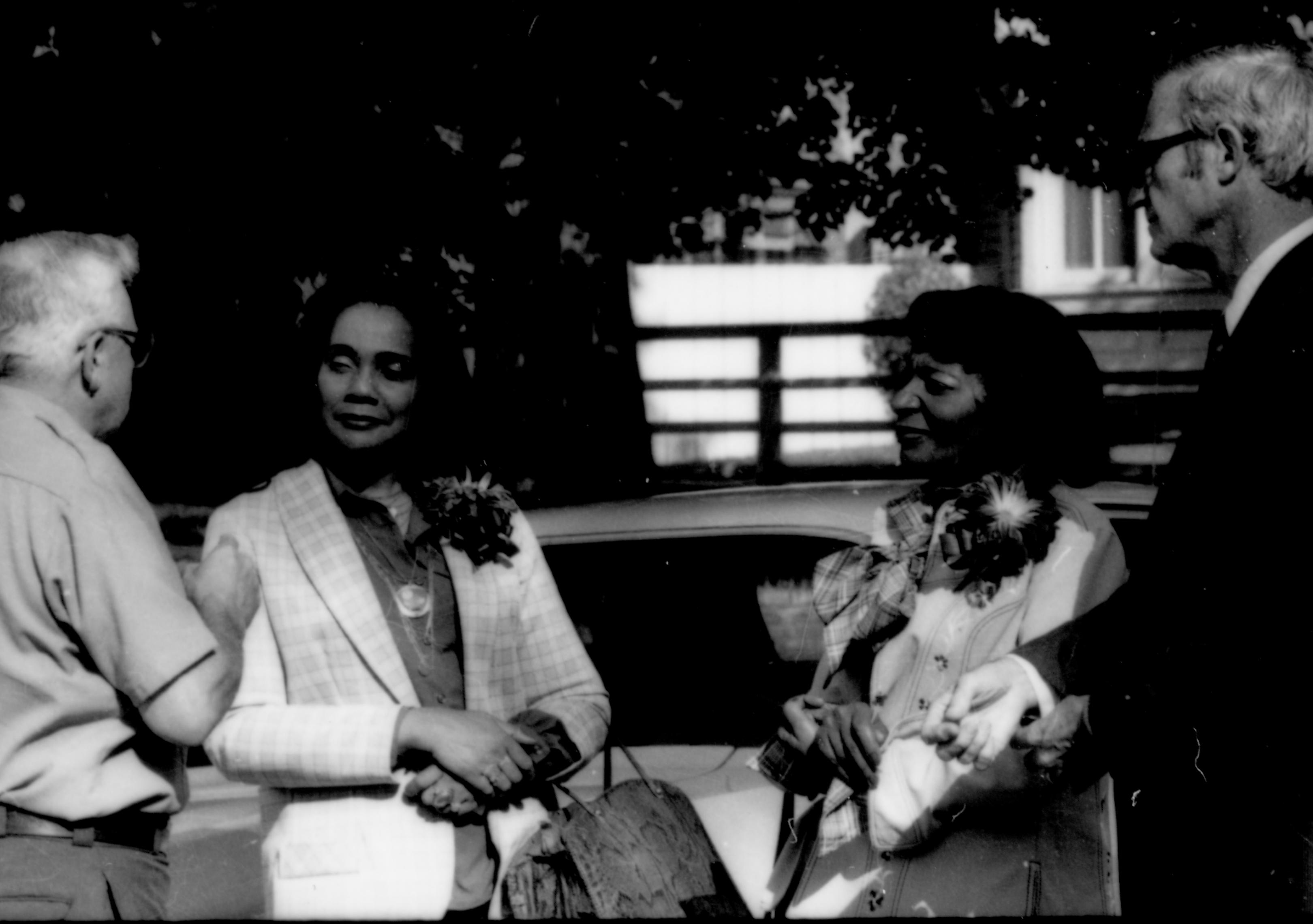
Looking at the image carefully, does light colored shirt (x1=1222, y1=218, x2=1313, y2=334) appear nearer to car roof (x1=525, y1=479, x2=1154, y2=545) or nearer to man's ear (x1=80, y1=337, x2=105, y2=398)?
car roof (x1=525, y1=479, x2=1154, y2=545)

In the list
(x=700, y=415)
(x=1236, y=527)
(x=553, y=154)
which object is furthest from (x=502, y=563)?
(x=1236, y=527)

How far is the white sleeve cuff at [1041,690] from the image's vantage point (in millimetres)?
2557

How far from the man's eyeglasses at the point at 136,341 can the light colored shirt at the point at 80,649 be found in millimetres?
364

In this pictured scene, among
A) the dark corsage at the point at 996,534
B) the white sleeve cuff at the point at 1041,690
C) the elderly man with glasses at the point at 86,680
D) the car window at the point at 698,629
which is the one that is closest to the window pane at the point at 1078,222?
the dark corsage at the point at 996,534

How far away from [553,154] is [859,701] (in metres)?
1.47

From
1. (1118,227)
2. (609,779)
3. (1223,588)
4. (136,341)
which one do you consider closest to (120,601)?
(136,341)

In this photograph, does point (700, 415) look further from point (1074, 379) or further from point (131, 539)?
point (131, 539)

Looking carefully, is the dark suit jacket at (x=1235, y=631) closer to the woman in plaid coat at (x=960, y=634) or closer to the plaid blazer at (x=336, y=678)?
the woman in plaid coat at (x=960, y=634)

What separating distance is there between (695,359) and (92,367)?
135cm

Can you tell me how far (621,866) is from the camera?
2785 mm

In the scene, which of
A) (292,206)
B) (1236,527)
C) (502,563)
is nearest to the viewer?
(1236,527)

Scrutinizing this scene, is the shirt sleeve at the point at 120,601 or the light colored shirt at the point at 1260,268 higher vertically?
the light colored shirt at the point at 1260,268

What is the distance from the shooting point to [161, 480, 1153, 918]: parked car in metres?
3.31

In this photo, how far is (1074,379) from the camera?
2.86 m
